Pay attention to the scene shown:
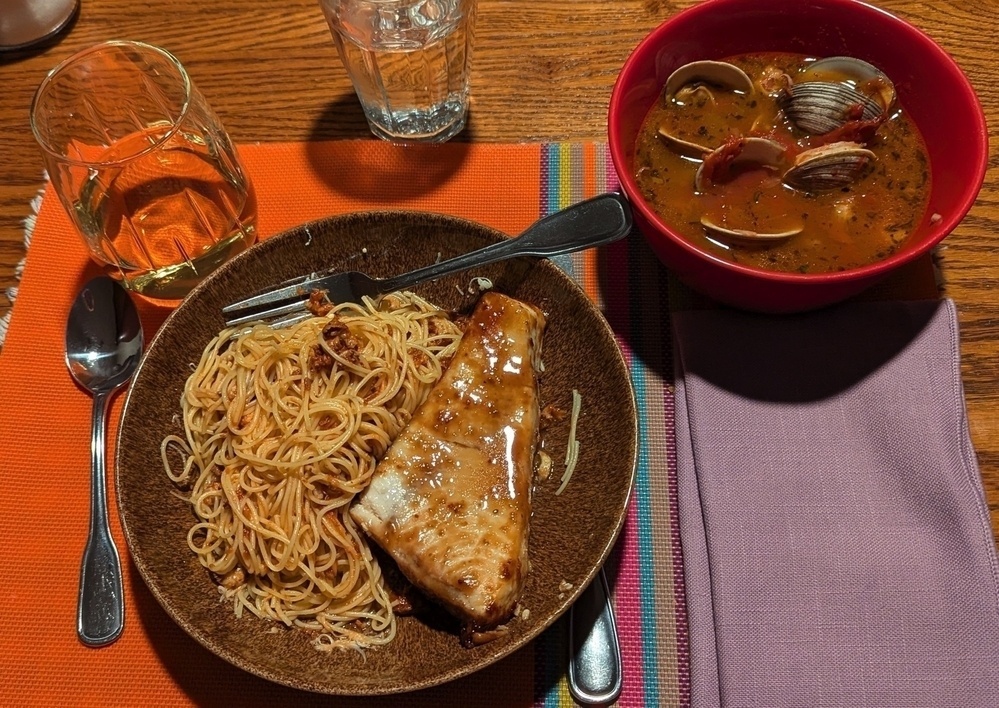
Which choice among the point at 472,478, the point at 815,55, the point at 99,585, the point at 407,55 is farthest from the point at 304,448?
the point at 815,55

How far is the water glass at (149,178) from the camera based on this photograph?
7.36ft

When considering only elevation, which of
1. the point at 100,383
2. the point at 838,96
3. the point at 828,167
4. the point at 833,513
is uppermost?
the point at 838,96

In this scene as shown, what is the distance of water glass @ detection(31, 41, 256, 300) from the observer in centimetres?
224

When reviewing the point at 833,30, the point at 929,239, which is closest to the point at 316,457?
the point at 929,239

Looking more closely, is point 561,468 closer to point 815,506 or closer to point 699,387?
point 699,387

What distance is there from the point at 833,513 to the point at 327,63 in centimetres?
244

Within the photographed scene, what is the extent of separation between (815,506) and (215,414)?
5.68 feet

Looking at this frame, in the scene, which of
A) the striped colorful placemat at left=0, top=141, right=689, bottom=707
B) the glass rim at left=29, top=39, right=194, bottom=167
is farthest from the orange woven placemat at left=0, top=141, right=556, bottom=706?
the glass rim at left=29, top=39, right=194, bottom=167

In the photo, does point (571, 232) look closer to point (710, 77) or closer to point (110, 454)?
point (710, 77)

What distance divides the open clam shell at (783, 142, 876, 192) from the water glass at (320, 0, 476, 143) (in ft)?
3.88

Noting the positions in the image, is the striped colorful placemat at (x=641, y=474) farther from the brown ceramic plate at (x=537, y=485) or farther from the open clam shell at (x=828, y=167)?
the open clam shell at (x=828, y=167)

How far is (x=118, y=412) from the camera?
2.26m

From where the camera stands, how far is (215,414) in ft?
7.04

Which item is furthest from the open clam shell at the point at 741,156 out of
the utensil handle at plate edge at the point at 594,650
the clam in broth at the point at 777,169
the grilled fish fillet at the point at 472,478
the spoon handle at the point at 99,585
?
the spoon handle at the point at 99,585
